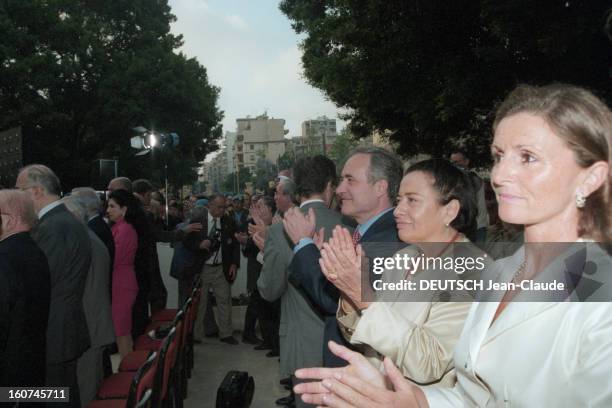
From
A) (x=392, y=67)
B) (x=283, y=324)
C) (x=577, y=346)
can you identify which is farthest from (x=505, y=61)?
(x=577, y=346)

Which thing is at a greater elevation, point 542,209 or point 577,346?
point 542,209

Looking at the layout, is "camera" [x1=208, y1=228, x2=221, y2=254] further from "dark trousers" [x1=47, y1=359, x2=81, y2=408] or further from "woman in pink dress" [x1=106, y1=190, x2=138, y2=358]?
"dark trousers" [x1=47, y1=359, x2=81, y2=408]

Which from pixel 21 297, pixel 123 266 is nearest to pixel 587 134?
pixel 21 297

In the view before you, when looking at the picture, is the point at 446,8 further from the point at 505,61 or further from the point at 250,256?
the point at 250,256

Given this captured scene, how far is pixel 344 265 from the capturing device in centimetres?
194

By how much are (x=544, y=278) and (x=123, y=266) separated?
461 cm

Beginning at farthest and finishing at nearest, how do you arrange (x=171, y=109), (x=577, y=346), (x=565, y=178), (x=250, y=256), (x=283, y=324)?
(x=171, y=109) → (x=250, y=256) → (x=283, y=324) → (x=565, y=178) → (x=577, y=346)

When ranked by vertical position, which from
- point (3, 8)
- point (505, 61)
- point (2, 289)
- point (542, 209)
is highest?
point (3, 8)

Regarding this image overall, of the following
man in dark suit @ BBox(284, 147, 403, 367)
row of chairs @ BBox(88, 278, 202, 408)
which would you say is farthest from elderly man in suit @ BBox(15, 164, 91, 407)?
man in dark suit @ BBox(284, 147, 403, 367)

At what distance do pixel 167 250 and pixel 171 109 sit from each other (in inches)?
598

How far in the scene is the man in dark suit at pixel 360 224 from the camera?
2.48 metres

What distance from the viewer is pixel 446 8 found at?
9.55 meters

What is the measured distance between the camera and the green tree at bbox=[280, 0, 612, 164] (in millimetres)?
7395

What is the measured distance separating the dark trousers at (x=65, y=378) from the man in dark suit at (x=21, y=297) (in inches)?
14.2
